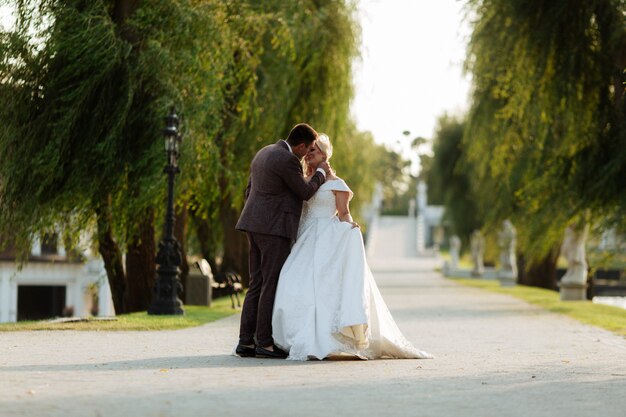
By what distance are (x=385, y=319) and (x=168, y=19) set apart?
27.1ft

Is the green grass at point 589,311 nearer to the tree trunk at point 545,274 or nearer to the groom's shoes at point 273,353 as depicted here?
the groom's shoes at point 273,353

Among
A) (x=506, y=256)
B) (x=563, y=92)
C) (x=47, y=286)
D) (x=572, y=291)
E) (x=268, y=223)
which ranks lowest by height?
(x=47, y=286)

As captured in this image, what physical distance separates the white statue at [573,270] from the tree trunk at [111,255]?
9.83m

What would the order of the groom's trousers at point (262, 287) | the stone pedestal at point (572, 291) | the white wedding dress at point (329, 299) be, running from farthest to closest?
the stone pedestal at point (572, 291)
the groom's trousers at point (262, 287)
the white wedding dress at point (329, 299)

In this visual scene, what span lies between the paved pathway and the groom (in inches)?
12.9

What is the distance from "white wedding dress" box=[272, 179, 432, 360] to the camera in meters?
10.6

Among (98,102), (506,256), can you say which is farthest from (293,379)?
(506,256)

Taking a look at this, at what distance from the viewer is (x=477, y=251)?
155 ft

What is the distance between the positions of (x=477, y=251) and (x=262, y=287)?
122 ft

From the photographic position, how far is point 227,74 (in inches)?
771

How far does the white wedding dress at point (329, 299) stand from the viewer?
10578 millimetres

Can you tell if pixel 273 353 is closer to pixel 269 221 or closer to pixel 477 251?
pixel 269 221

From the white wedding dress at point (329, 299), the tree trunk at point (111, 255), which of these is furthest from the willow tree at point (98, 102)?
the white wedding dress at point (329, 299)

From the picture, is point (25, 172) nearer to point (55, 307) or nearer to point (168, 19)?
→ point (168, 19)
